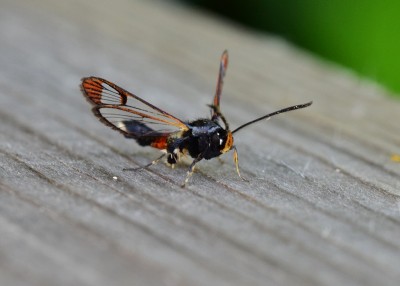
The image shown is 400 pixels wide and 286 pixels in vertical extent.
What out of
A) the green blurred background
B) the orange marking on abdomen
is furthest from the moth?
the green blurred background

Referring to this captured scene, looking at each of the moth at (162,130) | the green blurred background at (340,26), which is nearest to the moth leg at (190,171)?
the moth at (162,130)

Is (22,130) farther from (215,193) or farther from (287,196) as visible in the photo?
(287,196)

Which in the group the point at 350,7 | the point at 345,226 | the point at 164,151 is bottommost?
the point at 164,151

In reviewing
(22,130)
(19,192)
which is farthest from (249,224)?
(22,130)

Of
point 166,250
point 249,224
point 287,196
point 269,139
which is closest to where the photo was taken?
point 166,250

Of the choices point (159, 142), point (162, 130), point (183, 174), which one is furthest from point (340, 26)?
point (183, 174)

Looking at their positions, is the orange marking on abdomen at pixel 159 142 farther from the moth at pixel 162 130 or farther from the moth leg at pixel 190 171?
the moth leg at pixel 190 171

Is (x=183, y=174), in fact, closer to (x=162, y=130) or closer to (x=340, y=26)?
(x=162, y=130)
